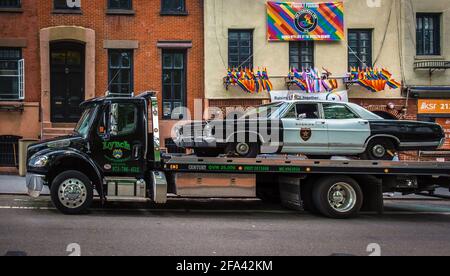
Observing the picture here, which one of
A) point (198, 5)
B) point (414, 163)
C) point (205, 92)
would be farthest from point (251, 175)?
point (198, 5)

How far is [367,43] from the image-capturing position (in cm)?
2089

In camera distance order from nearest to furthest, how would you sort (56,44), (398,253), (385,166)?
(398,253) → (385,166) → (56,44)

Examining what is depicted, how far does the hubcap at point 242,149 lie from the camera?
1092 cm

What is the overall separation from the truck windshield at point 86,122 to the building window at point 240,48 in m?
10.3

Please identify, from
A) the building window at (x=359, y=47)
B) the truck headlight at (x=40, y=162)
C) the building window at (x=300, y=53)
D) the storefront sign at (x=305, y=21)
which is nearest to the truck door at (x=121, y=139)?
the truck headlight at (x=40, y=162)

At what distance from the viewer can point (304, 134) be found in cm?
1105

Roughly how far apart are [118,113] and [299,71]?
1160 centimetres

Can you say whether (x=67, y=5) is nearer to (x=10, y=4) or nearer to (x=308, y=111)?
(x=10, y=4)

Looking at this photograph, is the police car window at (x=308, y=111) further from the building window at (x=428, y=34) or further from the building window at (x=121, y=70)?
the building window at (x=428, y=34)

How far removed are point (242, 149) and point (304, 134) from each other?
1402 millimetres

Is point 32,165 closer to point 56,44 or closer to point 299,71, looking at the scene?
point 56,44

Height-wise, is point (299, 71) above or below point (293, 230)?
above

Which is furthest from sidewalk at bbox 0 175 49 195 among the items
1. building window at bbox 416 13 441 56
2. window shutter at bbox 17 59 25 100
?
building window at bbox 416 13 441 56

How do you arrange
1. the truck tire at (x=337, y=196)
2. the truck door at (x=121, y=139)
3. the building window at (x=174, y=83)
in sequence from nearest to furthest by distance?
the truck door at (x=121, y=139), the truck tire at (x=337, y=196), the building window at (x=174, y=83)
